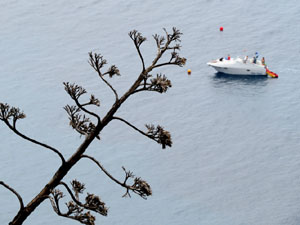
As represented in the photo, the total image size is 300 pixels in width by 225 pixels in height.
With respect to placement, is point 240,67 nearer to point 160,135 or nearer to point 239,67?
point 239,67

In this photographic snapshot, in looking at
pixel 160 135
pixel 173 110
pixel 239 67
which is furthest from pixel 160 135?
pixel 239 67

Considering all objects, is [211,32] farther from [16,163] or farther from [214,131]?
[16,163]

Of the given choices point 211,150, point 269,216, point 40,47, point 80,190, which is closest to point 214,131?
point 211,150

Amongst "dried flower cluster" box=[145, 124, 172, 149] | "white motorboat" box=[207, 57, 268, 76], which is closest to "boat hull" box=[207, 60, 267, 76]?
"white motorboat" box=[207, 57, 268, 76]

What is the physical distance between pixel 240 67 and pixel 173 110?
52.6ft

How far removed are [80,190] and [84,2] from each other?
4499 inches

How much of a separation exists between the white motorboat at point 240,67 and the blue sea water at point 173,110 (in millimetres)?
1454

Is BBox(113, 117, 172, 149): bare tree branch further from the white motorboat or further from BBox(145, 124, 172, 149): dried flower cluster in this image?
the white motorboat

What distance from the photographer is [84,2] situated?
126062 mm

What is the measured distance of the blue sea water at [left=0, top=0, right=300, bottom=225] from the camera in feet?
265

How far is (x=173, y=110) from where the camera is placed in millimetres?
97750

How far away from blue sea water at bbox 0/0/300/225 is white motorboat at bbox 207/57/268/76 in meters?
1.45

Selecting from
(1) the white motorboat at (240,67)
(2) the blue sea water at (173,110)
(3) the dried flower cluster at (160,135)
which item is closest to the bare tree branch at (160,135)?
(3) the dried flower cluster at (160,135)

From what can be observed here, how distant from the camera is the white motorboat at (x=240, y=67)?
107 m
